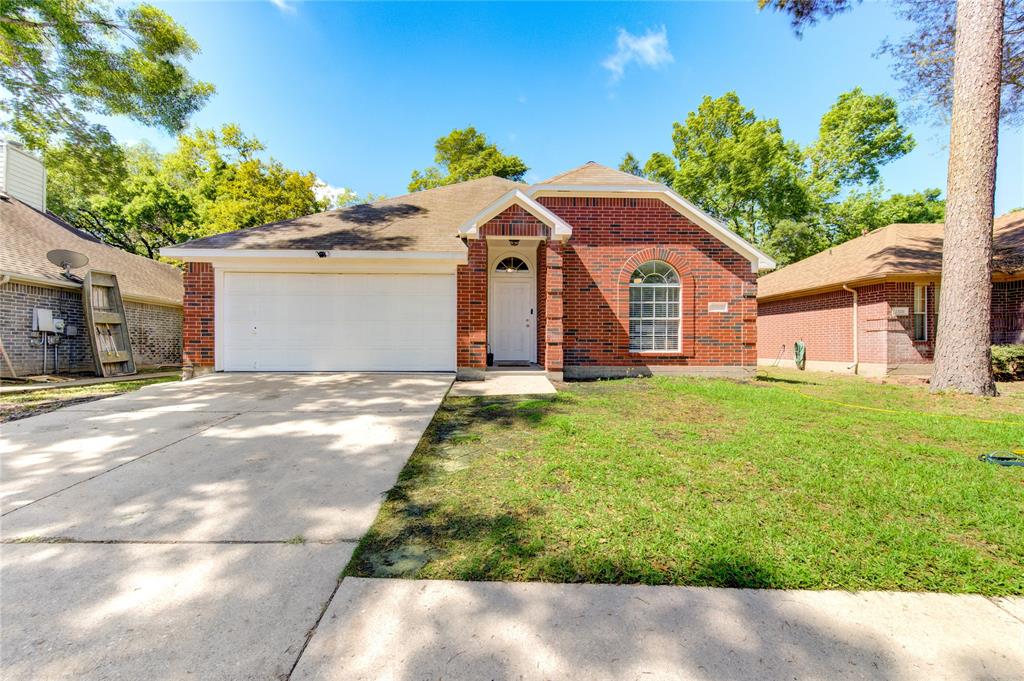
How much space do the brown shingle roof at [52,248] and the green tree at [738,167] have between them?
26900mm

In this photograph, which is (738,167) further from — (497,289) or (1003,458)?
(1003,458)

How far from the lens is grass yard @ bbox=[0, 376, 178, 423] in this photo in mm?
6270

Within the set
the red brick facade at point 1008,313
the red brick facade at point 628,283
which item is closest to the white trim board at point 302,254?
the red brick facade at point 628,283

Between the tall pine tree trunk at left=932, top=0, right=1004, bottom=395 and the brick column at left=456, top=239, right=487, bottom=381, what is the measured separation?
31.3 ft

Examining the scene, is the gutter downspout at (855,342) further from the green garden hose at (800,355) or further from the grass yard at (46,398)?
the grass yard at (46,398)

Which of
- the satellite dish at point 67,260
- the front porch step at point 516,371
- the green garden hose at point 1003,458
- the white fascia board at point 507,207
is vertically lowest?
the green garden hose at point 1003,458


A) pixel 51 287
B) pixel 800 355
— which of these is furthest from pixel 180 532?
pixel 800 355

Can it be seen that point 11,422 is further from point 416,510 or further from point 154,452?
point 416,510

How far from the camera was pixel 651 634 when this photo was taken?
1.87 m

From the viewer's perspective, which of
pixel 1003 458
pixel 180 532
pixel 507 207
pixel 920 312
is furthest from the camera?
pixel 920 312

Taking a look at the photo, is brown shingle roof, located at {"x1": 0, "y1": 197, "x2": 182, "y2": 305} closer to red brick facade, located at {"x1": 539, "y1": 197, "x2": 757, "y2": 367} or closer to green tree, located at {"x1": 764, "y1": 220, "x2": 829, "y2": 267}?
red brick facade, located at {"x1": 539, "y1": 197, "x2": 757, "y2": 367}

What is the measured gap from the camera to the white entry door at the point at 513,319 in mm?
10898

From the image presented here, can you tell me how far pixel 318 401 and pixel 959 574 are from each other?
6.88m

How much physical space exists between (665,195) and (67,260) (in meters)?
16.0
